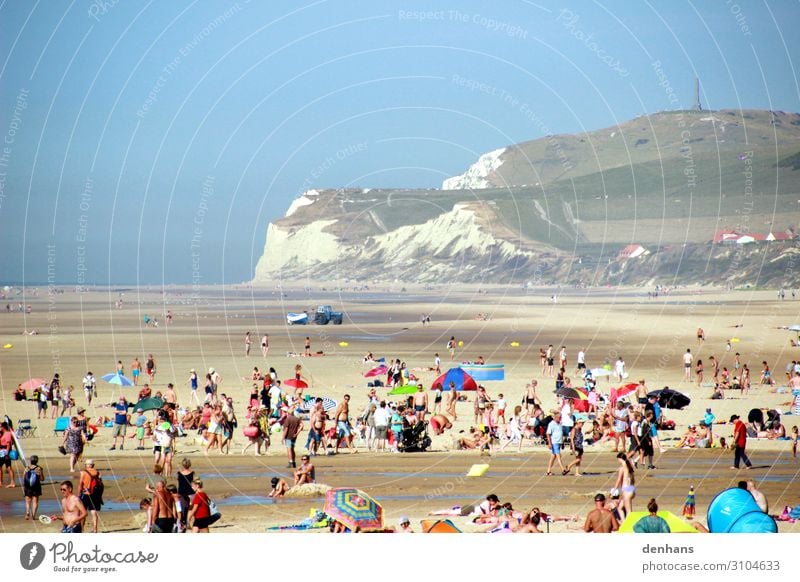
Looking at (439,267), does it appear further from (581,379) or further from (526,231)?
(581,379)

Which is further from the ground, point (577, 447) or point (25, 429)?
point (25, 429)

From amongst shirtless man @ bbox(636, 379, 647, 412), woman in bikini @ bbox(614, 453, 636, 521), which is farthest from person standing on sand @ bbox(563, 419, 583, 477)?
shirtless man @ bbox(636, 379, 647, 412)

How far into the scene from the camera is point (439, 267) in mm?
175250

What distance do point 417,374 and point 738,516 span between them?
2377cm

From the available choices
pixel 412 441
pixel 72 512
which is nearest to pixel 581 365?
pixel 412 441

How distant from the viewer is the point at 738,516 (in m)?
13.7

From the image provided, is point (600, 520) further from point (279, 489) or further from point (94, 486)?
point (94, 486)

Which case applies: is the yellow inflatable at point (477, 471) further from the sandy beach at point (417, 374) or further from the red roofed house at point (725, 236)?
the red roofed house at point (725, 236)

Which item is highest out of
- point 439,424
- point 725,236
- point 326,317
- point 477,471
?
point 725,236

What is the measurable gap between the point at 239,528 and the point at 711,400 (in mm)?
18073
